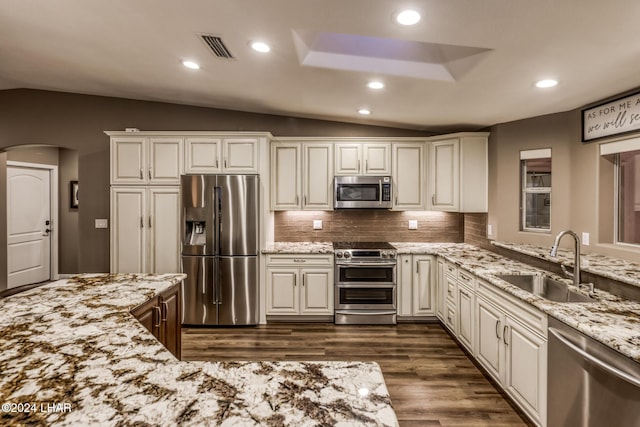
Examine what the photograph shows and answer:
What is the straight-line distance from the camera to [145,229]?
3846 millimetres

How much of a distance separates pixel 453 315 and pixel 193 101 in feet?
12.9

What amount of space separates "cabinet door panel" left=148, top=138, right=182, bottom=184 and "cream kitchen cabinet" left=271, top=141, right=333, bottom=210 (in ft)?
3.74

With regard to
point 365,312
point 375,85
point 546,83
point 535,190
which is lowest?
point 365,312

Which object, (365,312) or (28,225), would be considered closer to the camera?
(365,312)

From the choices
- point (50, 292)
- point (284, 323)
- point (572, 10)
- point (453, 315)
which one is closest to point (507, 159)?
point (453, 315)

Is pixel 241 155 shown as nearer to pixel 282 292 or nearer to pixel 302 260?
pixel 302 260

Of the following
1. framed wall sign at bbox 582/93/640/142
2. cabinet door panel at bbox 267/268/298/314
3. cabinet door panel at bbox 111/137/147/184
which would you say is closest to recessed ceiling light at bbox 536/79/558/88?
framed wall sign at bbox 582/93/640/142

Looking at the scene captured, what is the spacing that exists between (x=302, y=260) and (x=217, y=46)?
2395 millimetres

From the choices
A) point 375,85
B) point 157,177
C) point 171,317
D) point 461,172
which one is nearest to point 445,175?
point 461,172

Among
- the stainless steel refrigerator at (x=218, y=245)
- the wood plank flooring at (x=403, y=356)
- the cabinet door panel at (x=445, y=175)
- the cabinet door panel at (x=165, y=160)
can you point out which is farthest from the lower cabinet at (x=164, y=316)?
the cabinet door panel at (x=445, y=175)

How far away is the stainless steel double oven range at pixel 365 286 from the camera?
3.83 metres

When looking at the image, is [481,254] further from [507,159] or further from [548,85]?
[548,85]

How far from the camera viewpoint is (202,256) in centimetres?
371

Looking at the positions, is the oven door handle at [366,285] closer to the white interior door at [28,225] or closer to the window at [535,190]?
the window at [535,190]
